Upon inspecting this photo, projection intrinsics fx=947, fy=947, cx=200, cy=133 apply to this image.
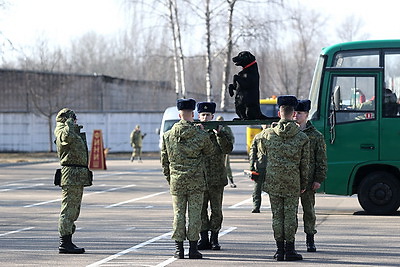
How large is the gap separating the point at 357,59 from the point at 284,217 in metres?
7.77

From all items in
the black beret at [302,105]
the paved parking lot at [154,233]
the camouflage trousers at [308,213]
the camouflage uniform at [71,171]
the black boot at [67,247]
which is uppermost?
the black beret at [302,105]

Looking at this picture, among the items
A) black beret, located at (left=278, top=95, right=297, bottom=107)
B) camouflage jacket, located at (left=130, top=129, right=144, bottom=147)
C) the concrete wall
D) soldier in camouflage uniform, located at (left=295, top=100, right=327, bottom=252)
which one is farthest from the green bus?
the concrete wall

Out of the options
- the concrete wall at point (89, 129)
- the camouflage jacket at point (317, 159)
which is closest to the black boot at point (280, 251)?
the camouflage jacket at point (317, 159)

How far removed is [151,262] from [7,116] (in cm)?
4513

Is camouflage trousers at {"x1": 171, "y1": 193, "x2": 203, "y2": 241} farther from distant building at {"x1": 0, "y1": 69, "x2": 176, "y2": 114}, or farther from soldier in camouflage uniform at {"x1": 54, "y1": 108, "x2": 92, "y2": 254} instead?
distant building at {"x1": 0, "y1": 69, "x2": 176, "y2": 114}

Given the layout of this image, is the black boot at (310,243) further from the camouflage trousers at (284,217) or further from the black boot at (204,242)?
the black boot at (204,242)

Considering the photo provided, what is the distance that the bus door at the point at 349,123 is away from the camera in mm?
18031

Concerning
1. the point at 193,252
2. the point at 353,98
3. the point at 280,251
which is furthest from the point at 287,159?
the point at 353,98

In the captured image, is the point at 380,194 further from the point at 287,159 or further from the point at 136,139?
the point at 136,139

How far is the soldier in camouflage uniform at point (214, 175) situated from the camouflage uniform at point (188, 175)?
18.3 inches

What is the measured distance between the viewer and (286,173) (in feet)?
37.5

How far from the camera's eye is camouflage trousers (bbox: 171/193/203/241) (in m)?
11.7

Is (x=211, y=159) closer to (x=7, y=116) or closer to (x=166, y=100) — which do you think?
(x=7, y=116)

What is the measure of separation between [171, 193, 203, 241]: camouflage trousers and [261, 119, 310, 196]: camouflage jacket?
0.90 metres
